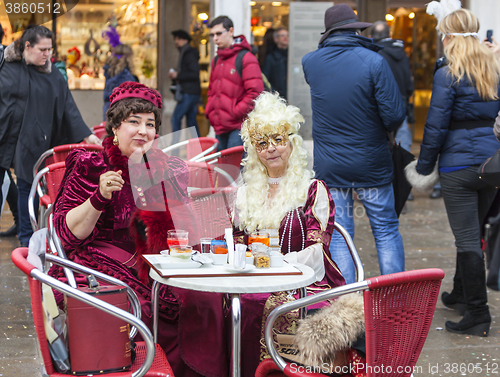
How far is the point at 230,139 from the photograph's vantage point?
20.1ft

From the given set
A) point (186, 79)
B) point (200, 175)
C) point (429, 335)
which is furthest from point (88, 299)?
point (186, 79)

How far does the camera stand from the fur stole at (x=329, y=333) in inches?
84.7

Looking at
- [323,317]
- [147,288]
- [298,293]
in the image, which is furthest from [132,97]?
[323,317]

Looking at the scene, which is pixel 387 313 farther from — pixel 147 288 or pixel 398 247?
pixel 398 247

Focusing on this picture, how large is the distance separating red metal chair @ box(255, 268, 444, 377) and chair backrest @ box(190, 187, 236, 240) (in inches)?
37.0

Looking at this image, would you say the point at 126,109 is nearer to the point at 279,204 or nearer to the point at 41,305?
the point at 279,204

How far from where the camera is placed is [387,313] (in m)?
1.95

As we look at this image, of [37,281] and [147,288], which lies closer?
[37,281]

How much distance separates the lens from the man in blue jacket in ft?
12.7

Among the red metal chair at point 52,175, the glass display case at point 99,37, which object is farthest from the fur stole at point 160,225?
the glass display case at point 99,37

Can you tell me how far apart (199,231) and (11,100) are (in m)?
3.12

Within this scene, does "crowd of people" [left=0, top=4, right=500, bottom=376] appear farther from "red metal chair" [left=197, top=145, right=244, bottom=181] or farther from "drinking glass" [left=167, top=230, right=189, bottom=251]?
"red metal chair" [left=197, top=145, right=244, bottom=181]

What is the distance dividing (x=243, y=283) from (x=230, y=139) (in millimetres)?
4042

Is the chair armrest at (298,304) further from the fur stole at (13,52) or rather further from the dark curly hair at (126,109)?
the fur stole at (13,52)
